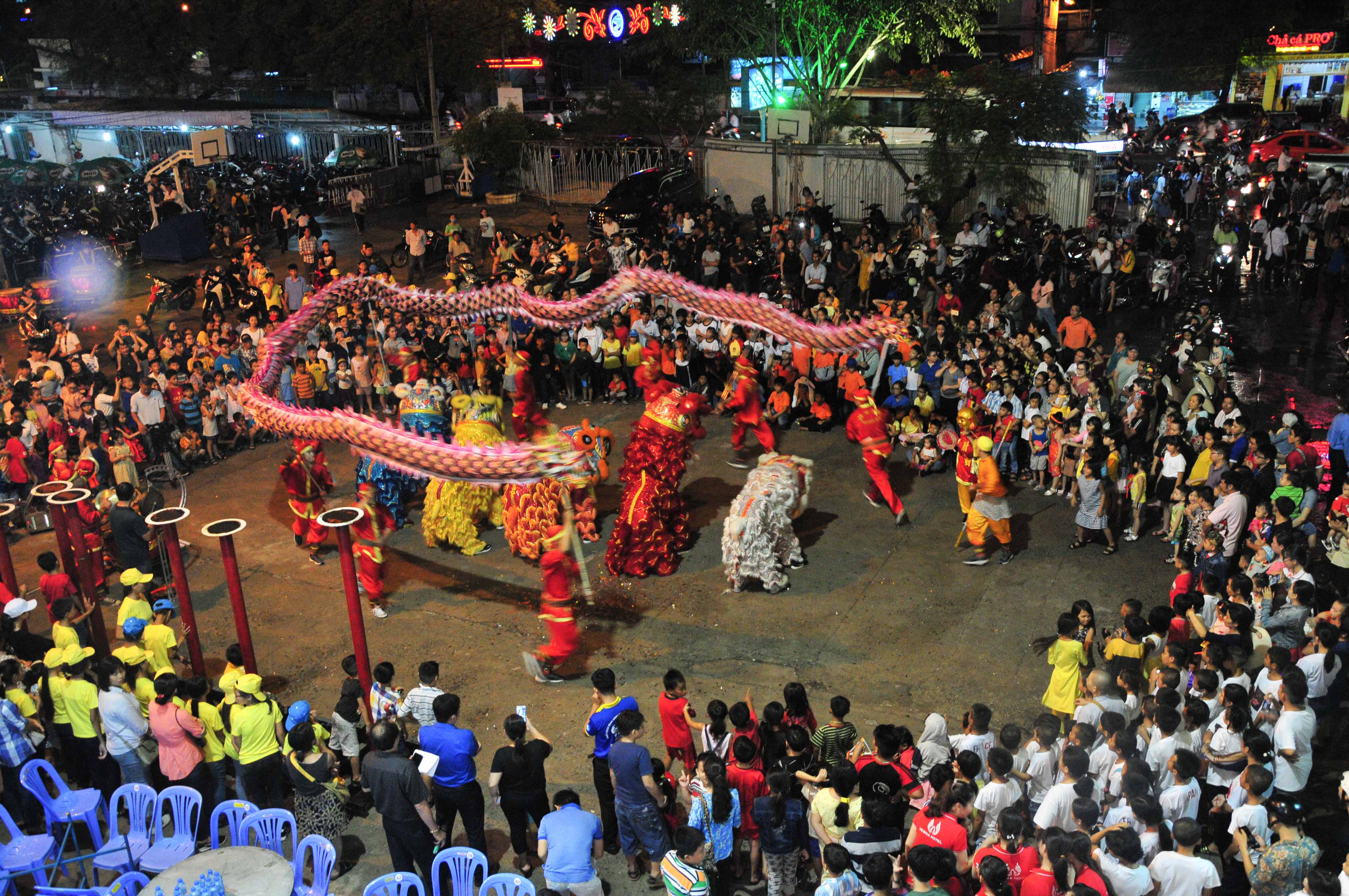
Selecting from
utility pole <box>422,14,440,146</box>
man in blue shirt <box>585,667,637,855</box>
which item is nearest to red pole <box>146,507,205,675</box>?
man in blue shirt <box>585,667,637,855</box>

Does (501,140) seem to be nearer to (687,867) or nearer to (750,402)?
(750,402)

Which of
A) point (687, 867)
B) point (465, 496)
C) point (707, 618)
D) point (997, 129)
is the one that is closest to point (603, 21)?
point (997, 129)

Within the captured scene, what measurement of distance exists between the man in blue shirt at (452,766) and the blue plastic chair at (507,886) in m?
0.78

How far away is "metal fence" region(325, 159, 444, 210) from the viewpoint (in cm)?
2697

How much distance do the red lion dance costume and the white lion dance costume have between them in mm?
590

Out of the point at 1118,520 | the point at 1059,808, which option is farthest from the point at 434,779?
the point at 1118,520

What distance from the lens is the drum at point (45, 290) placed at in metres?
19.7

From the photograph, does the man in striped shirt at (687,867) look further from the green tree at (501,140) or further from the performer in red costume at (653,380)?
the green tree at (501,140)

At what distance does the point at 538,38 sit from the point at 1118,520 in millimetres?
41084

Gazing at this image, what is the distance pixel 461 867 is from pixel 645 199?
59.4ft

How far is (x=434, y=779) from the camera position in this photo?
240 inches

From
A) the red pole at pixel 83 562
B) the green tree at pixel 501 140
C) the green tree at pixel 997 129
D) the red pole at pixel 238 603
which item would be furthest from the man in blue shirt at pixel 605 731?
the green tree at pixel 501 140

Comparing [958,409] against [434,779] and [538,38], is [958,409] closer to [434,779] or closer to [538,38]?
[434,779]

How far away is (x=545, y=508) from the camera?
9953mm
